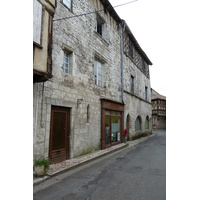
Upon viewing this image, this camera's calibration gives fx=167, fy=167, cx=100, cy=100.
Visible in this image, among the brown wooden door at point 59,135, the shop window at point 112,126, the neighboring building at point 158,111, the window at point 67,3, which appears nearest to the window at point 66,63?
the brown wooden door at point 59,135

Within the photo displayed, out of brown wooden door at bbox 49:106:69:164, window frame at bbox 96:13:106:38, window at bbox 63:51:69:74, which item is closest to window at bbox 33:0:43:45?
window at bbox 63:51:69:74

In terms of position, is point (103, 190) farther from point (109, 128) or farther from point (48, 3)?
point (109, 128)

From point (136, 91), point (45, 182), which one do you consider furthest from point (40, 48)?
point (136, 91)

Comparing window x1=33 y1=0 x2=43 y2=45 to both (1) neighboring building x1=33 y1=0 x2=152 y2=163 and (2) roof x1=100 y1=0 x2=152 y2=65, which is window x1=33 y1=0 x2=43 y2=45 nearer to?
(1) neighboring building x1=33 y1=0 x2=152 y2=163

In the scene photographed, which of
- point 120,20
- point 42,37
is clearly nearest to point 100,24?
point 120,20

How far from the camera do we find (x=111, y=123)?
912 cm

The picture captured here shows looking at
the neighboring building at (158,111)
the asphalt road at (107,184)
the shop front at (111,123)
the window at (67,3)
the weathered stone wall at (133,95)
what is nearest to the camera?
the asphalt road at (107,184)

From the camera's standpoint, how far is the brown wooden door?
534 centimetres

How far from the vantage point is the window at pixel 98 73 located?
8.26 m

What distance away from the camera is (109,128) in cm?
887

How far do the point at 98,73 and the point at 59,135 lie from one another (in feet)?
13.3

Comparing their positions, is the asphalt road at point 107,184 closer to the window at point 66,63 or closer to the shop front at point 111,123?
the shop front at point 111,123

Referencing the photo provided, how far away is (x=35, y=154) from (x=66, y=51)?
3.79 m
